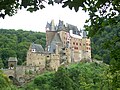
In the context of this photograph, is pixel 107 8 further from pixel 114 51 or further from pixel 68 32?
pixel 68 32

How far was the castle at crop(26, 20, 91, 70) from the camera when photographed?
5153cm

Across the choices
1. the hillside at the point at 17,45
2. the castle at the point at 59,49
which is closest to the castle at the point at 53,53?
the castle at the point at 59,49

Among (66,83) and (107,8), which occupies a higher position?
(107,8)

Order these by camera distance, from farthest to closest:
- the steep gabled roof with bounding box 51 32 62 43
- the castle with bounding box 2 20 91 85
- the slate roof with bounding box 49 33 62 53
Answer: the steep gabled roof with bounding box 51 32 62 43 → the slate roof with bounding box 49 33 62 53 → the castle with bounding box 2 20 91 85

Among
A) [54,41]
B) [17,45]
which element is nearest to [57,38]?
[54,41]

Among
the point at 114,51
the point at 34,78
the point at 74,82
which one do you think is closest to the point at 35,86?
the point at 34,78

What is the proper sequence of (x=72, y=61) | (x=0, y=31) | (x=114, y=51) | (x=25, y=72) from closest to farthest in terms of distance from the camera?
(x=114, y=51), (x=25, y=72), (x=72, y=61), (x=0, y=31)

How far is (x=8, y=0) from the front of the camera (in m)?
4.01

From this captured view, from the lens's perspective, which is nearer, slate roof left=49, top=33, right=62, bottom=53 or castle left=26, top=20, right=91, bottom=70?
castle left=26, top=20, right=91, bottom=70

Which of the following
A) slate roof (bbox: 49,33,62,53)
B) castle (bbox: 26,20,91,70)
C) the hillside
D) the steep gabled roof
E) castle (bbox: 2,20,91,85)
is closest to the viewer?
castle (bbox: 2,20,91,85)

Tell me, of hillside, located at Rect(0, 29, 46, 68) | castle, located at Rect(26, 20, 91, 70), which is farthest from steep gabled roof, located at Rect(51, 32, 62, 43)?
hillside, located at Rect(0, 29, 46, 68)

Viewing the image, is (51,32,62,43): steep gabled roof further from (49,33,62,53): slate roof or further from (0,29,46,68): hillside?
(0,29,46,68): hillside

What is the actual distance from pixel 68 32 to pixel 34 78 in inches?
543

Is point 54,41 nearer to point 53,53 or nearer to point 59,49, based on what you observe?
point 59,49
